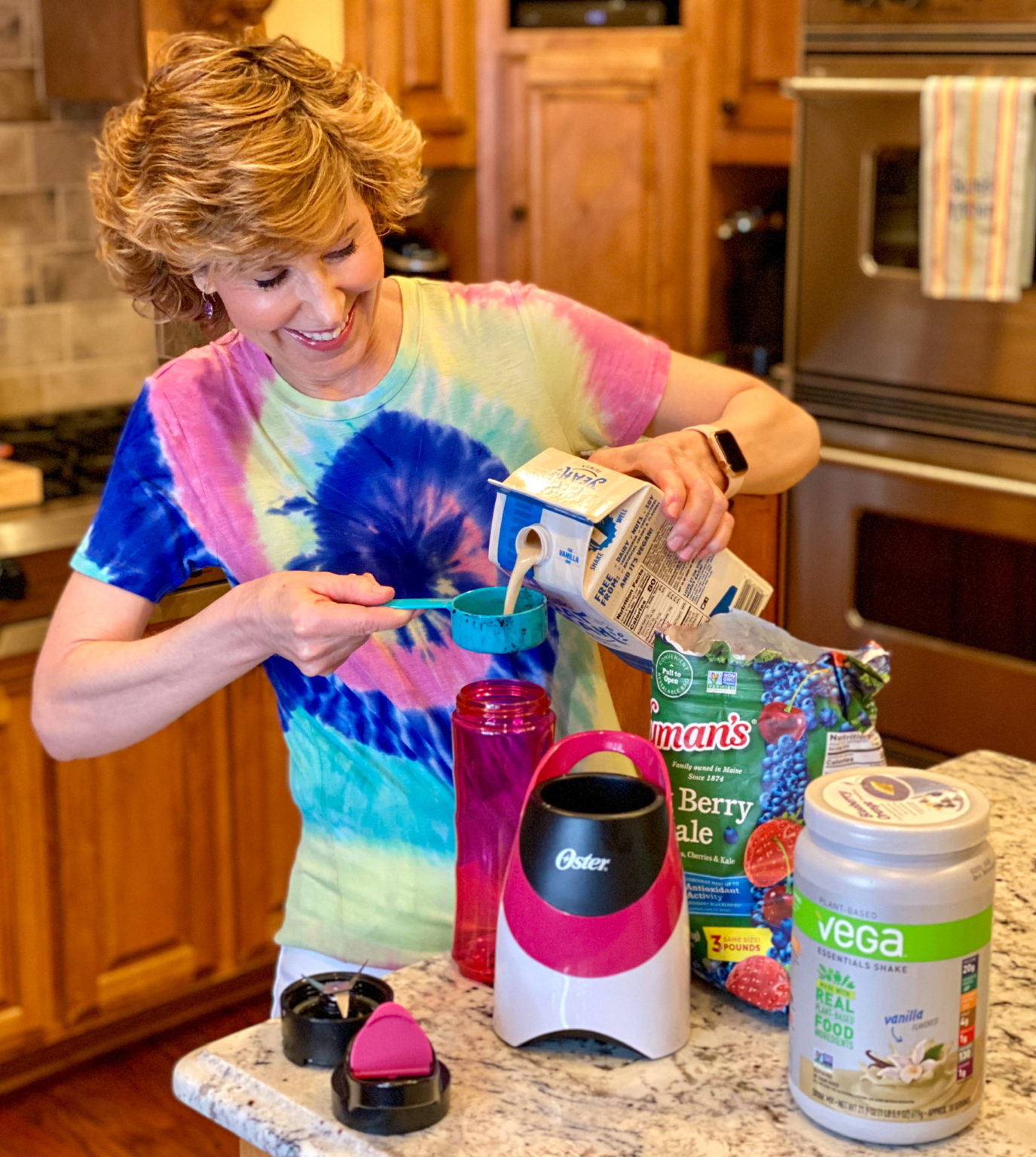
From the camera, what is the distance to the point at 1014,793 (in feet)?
4.14

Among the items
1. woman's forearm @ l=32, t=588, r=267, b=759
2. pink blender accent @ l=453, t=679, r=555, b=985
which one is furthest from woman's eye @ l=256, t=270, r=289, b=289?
pink blender accent @ l=453, t=679, r=555, b=985

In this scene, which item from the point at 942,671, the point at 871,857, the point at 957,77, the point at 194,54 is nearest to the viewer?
the point at 871,857

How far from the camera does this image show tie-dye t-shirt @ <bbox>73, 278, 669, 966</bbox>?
118 centimetres

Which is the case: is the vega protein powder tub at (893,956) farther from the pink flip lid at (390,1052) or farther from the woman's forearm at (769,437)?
the woman's forearm at (769,437)

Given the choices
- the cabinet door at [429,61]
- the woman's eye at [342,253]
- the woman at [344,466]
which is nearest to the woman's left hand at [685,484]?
the woman at [344,466]

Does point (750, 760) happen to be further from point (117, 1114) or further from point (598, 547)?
point (117, 1114)

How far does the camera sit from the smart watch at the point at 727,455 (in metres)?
1.13

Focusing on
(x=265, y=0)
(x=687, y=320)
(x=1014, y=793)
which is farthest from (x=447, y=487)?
(x=687, y=320)

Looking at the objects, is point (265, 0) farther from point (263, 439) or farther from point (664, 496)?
point (664, 496)

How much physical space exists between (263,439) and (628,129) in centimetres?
206

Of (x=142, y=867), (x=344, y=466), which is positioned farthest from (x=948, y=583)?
(x=344, y=466)

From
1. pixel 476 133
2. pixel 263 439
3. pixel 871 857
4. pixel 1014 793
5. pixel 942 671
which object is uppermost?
pixel 476 133

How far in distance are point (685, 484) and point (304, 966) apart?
50 cm

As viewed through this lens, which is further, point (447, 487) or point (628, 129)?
point (628, 129)
